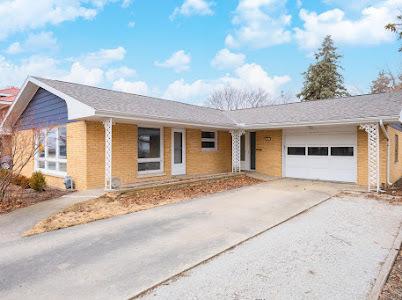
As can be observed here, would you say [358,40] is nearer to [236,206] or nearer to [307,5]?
[307,5]

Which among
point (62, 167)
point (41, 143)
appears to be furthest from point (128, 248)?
point (41, 143)

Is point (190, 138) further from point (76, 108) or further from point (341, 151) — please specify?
point (341, 151)

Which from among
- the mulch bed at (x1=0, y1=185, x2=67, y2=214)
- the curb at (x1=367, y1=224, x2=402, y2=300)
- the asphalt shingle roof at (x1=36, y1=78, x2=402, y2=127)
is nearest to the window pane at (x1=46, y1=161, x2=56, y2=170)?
the mulch bed at (x1=0, y1=185, x2=67, y2=214)

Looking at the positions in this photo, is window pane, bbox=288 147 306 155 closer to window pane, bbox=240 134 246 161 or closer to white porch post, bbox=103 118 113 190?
window pane, bbox=240 134 246 161

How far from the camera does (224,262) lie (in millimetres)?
4578

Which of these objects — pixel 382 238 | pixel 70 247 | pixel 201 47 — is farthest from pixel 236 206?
pixel 201 47

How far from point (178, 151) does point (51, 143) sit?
5.52 metres

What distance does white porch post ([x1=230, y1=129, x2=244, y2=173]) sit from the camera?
15398 mm

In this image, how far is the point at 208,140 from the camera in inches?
608

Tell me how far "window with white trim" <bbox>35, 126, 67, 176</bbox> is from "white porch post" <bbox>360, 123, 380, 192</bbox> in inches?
468

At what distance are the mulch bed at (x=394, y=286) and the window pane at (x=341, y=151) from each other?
8.94 m

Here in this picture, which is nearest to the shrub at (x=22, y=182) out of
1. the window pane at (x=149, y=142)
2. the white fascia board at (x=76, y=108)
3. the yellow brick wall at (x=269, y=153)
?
the white fascia board at (x=76, y=108)

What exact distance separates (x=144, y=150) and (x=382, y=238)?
9034mm

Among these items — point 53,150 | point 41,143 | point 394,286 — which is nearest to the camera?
point 394,286
